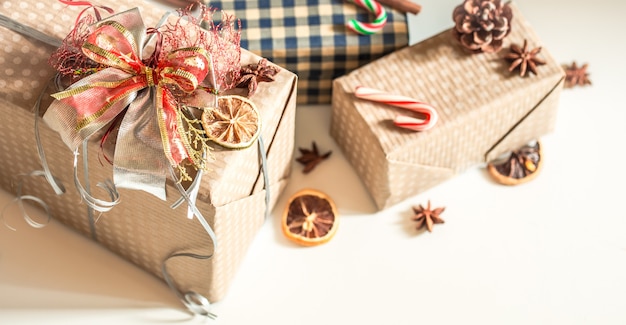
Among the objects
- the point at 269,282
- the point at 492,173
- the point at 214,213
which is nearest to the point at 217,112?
the point at 214,213

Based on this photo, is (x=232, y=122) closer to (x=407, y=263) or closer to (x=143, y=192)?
(x=143, y=192)

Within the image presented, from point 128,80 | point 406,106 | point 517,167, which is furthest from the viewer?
point 517,167

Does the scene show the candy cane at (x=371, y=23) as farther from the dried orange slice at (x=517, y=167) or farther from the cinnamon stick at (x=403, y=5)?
the dried orange slice at (x=517, y=167)

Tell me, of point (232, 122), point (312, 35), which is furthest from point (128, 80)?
point (312, 35)

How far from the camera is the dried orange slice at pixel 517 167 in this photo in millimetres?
1682

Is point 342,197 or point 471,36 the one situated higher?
point 471,36

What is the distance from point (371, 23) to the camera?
5.41 ft

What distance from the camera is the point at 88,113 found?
1.25m

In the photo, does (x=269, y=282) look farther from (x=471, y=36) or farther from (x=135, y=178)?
(x=471, y=36)

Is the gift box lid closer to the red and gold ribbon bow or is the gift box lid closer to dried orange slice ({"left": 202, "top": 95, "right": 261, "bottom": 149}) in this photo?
dried orange slice ({"left": 202, "top": 95, "right": 261, "bottom": 149})

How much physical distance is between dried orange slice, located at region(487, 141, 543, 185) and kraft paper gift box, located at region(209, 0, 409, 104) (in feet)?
0.98

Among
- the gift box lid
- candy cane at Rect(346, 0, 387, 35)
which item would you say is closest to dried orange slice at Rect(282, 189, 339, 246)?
the gift box lid

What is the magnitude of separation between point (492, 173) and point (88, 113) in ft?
2.65

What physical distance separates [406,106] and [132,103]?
1.73 feet
